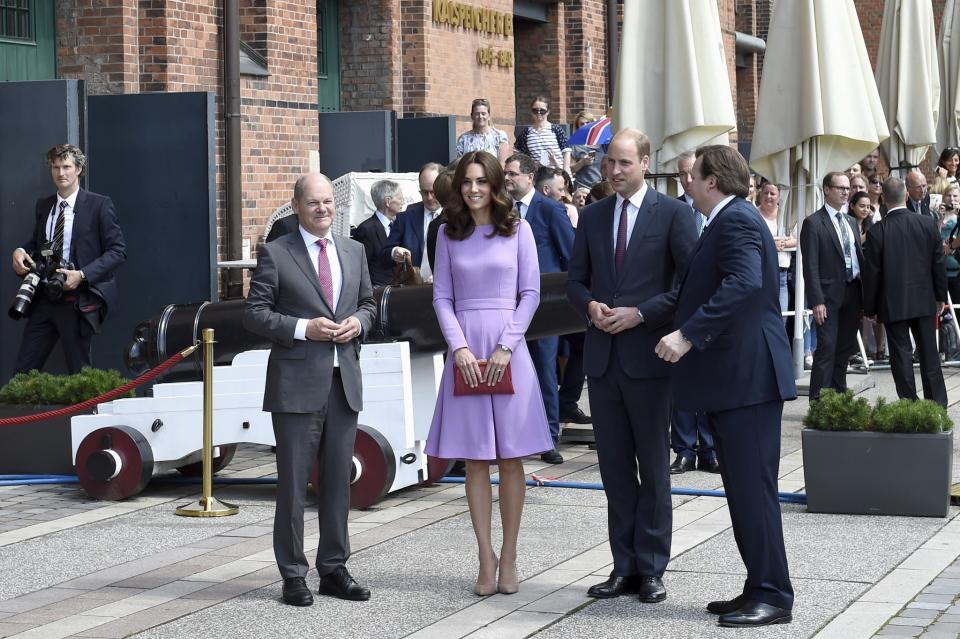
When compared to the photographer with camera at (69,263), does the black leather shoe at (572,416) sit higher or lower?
lower

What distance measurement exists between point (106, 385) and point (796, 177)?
623 centimetres

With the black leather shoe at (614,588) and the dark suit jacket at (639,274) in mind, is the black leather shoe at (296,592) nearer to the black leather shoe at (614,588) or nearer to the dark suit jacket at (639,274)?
the black leather shoe at (614,588)

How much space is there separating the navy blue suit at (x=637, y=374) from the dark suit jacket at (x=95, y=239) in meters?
4.78

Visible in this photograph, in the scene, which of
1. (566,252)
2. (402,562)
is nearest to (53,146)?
(566,252)

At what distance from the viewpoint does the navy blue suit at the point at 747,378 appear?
599 centimetres

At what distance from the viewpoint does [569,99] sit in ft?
76.1

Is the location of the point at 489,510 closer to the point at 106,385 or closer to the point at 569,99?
the point at 106,385

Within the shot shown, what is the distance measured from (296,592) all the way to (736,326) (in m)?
2.04

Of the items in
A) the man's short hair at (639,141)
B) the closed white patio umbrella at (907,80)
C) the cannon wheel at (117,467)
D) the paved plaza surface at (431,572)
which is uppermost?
the closed white patio umbrella at (907,80)

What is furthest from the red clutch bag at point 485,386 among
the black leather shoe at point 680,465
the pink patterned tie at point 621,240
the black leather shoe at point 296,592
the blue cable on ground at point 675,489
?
the black leather shoe at point 680,465

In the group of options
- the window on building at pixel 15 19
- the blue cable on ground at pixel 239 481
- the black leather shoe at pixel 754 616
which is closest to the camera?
the black leather shoe at pixel 754 616

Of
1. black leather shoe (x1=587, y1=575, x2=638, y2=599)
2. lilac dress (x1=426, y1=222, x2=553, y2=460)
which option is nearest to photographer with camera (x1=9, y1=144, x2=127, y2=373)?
lilac dress (x1=426, y1=222, x2=553, y2=460)

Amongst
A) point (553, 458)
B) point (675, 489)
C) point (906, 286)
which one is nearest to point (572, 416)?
point (553, 458)

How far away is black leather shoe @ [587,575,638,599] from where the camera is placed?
6.44m
